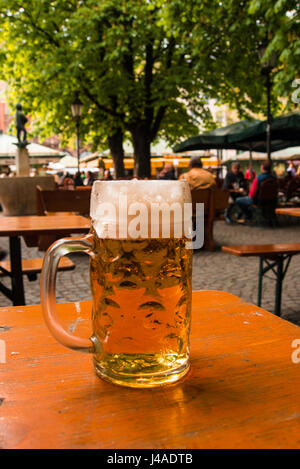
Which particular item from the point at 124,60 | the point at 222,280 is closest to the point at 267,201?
the point at 222,280

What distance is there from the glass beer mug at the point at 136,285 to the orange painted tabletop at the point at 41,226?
1848 mm

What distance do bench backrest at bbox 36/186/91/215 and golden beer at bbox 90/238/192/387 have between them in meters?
4.33

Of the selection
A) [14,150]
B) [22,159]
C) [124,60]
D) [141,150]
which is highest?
[124,60]

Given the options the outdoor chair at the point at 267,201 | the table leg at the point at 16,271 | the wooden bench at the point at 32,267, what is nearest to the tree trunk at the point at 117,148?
the outdoor chair at the point at 267,201

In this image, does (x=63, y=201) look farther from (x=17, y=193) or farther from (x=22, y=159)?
(x=22, y=159)

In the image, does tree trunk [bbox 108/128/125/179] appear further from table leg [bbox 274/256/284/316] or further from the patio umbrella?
table leg [bbox 274/256/284/316]

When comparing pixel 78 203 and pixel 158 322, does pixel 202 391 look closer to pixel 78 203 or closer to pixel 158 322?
pixel 158 322

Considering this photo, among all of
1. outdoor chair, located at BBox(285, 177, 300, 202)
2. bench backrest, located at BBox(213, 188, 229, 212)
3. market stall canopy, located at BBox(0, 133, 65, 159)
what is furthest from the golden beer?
market stall canopy, located at BBox(0, 133, 65, 159)

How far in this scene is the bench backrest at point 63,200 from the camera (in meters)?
4.88

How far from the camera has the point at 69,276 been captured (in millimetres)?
4984

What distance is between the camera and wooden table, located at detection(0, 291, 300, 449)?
447 mm

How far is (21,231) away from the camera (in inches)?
92.5

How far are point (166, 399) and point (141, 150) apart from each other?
41.6 ft

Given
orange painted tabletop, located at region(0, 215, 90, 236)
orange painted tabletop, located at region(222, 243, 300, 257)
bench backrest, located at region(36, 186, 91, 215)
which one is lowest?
orange painted tabletop, located at region(222, 243, 300, 257)
